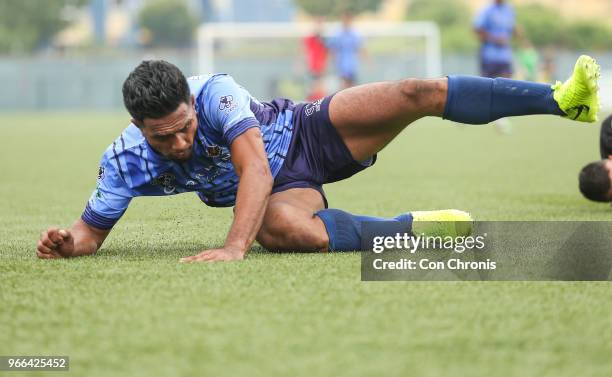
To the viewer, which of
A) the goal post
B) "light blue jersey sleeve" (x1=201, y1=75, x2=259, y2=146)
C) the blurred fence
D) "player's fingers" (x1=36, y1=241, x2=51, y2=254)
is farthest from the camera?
the blurred fence

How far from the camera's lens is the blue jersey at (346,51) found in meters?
23.5

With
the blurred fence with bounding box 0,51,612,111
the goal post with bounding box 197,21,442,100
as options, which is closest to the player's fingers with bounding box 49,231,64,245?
the goal post with bounding box 197,21,442,100

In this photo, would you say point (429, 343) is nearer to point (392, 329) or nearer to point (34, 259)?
point (392, 329)

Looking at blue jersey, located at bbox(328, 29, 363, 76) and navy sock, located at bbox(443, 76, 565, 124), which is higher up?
navy sock, located at bbox(443, 76, 565, 124)

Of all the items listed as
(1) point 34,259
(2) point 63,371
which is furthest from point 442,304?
(1) point 34,259

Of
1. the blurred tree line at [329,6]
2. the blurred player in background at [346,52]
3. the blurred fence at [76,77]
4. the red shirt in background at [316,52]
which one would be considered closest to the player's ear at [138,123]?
the blurred player in background at [346,52]

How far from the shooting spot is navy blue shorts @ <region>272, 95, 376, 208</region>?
4742mm

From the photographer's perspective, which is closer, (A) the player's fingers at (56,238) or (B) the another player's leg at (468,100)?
(A) the player's fingers at (56,238)

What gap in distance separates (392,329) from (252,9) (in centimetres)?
5649

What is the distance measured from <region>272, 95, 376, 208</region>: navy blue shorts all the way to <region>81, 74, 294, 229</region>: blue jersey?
0.07 meters

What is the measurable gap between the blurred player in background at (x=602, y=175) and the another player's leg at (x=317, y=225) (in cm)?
179

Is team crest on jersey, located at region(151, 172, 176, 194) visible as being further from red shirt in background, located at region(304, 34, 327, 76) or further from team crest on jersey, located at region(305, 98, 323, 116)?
red shirt in background, located at region(304, 34, 327, 76)

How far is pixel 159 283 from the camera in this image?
368 centimetres

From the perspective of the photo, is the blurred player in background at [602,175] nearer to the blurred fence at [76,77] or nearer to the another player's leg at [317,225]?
the another player's leg at [317,225]
